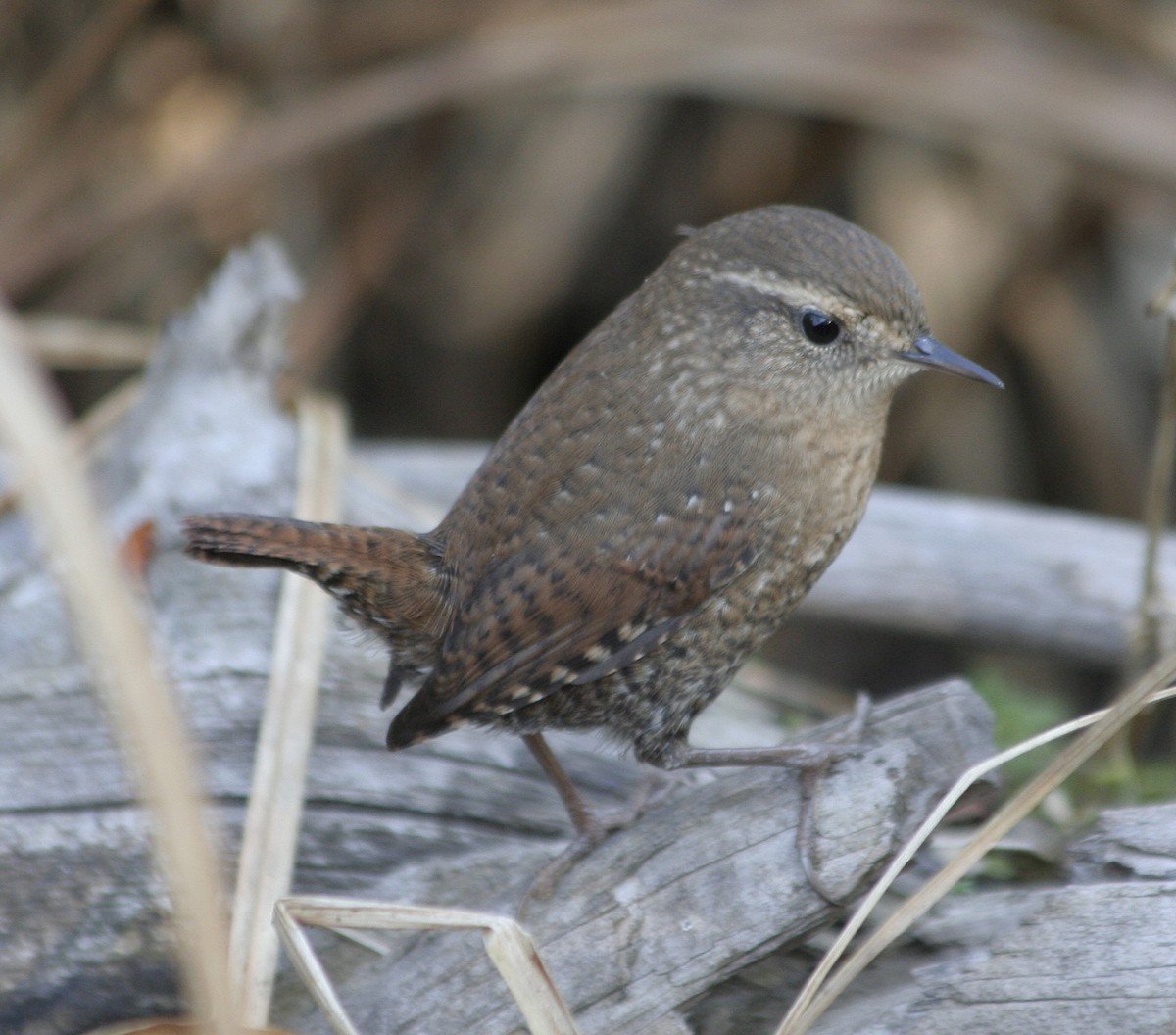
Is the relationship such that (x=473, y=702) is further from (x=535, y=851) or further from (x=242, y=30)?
(x=242, y=30)

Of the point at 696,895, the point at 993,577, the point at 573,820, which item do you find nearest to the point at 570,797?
the point at 573,820

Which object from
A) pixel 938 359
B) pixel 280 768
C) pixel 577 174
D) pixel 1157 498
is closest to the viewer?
pixel 938 359

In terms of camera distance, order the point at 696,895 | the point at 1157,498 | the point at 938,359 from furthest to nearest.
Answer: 1. the point at 1157,498
2. the point at 938,359
3. the point at 696,895

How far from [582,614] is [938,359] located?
744 millimetres

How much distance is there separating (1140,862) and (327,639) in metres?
1.68

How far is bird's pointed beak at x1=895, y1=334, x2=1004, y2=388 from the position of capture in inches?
100.0

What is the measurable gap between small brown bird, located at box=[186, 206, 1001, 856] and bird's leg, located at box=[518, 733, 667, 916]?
0.02 metres

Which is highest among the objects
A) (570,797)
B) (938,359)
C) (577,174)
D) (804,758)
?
(577,174)

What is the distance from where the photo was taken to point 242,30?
548 cm

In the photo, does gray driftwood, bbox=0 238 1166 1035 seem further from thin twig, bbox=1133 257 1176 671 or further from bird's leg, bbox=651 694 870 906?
thin twig, bbox=1133 257 1176 671

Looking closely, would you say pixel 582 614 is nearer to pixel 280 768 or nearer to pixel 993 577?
pixel 280 768

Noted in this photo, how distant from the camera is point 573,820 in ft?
9.04

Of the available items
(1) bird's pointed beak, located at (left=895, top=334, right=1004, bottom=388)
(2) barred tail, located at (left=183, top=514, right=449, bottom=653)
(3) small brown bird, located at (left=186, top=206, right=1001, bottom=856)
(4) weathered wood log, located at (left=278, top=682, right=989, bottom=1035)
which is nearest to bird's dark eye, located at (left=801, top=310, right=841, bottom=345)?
(3) small brown bird, located at (left=186, top=206, right=1001, bottom=856)

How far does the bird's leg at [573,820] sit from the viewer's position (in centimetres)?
257
